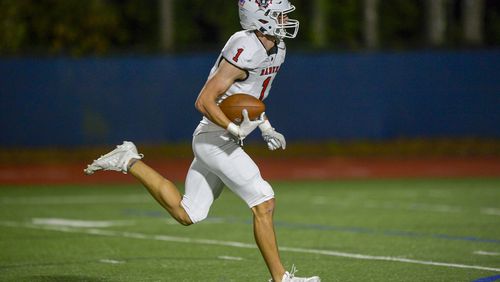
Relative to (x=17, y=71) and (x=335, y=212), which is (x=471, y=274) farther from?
(x=17, y=71)

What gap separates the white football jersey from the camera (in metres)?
7.01

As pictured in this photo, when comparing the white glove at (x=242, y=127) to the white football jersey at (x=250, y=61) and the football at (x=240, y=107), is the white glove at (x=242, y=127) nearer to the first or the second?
the football at (x=240, y=107)

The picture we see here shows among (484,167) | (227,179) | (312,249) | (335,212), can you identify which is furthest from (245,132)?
(484,167)

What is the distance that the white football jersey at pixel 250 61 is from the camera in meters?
7.01

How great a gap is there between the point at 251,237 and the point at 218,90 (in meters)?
3.79

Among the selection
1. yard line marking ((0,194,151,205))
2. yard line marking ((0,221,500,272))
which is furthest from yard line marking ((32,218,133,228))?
yard line marking ((0,194,151,205))

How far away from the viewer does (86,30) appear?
23.1 m

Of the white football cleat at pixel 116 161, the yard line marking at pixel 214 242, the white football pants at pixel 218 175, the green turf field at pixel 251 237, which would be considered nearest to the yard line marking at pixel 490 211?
the green turf field at pixel 251 237

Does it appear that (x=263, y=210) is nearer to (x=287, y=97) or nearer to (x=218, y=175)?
(x=218, y=175)

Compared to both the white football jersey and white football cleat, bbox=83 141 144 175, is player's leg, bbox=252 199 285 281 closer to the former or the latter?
the white football jersey

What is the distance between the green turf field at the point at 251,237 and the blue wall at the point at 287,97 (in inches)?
206

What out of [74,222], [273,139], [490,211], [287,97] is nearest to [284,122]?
[287,97]

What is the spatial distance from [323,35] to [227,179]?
2378 centimetres

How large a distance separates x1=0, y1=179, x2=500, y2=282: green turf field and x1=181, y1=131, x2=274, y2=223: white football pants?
0.86m
